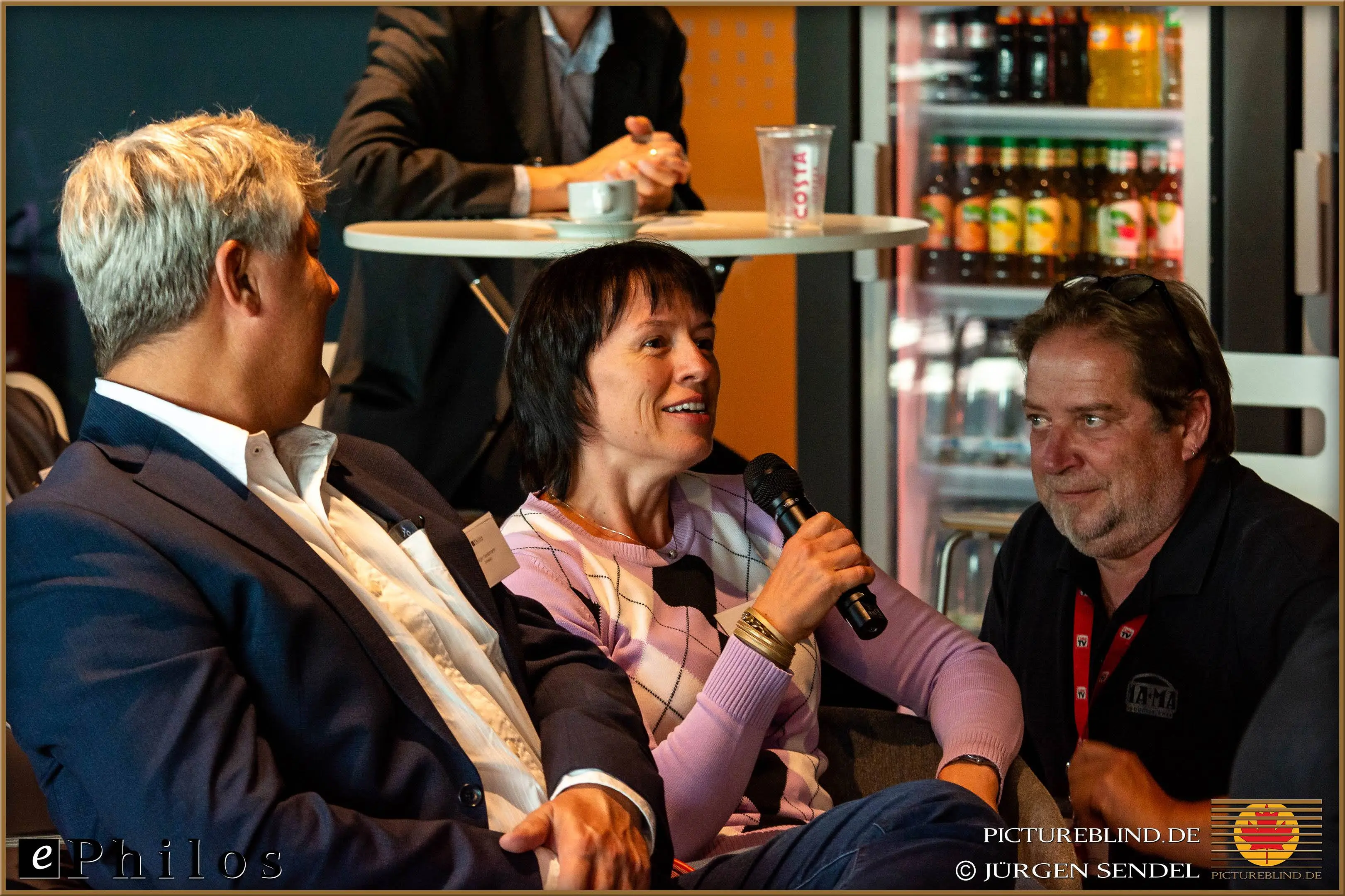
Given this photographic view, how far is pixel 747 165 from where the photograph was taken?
4.00 metres

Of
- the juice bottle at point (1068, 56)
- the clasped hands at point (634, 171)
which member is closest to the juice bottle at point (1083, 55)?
the juice bottle at point (1068, 56)

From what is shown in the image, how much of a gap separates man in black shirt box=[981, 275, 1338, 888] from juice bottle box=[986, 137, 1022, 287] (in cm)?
177

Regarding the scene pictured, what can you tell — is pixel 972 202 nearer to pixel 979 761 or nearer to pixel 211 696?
A: pixel 979 761

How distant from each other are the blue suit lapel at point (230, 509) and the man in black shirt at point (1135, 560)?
803 millimetres

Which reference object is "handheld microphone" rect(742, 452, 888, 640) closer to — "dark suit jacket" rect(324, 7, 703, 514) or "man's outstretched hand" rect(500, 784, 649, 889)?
"man's outstretched hand" rect(500, 784, 649, 889)

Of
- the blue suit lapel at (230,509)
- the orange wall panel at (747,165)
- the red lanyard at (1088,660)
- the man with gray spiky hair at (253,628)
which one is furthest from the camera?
the orange wall panel at (747,165)

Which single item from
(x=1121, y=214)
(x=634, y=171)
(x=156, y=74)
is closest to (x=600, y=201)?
(x=634, y=171)

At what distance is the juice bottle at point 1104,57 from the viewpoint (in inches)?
135

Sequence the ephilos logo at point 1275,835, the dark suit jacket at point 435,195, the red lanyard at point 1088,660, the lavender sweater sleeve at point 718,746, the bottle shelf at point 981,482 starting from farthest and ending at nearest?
the bottle shelf at point 981,482 → the dark suit jacket at point 435,195 → the red lanyard at point 1088,660 → the lavender sweater sleeve at point 718,746 → the ephilos logo at point 1275,835

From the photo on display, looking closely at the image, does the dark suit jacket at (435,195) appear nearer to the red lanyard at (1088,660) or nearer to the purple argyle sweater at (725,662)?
the purple argyle sweater at (725,662)

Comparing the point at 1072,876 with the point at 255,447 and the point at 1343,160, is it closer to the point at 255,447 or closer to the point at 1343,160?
the point at 1343,160

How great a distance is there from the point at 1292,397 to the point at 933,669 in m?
1.21

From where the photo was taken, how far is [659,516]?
1751 millimetres

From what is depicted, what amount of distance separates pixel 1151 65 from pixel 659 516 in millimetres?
2284
